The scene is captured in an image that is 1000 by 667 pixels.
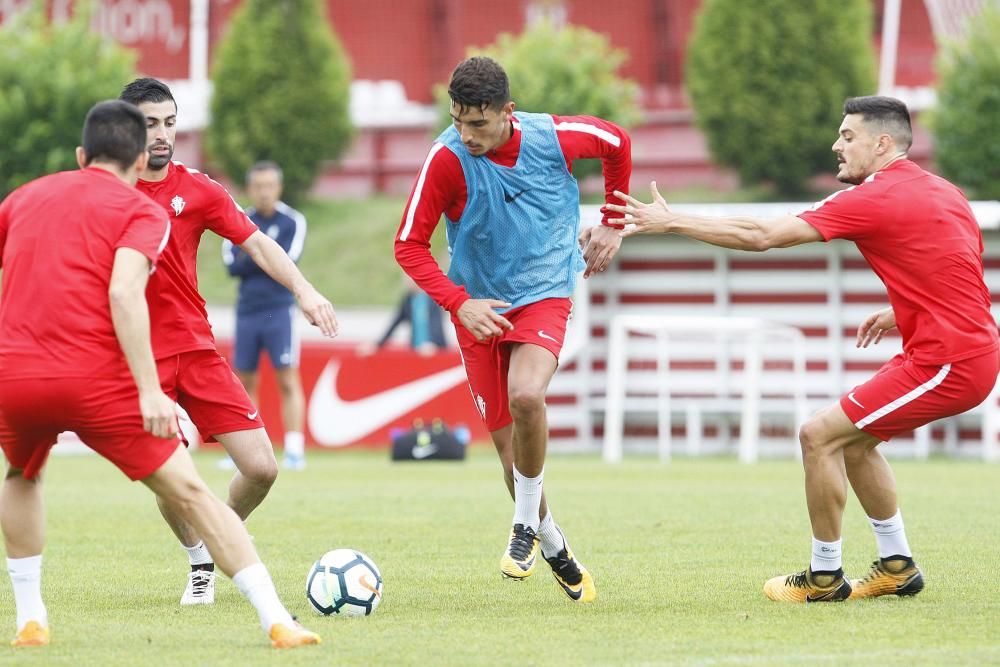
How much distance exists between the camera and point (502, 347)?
27.3 feet

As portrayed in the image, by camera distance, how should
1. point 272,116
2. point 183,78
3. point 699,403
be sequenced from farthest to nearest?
Result: point 183,78 < point 272,116 < point 699,403

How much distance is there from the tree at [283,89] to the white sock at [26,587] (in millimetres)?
27410

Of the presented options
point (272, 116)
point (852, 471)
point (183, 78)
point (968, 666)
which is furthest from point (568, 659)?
point (183, 78)

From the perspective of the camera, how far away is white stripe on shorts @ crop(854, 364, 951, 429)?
7.58 metres

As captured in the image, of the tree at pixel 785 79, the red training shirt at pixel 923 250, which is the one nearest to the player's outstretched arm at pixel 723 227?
the red training shirt at pixel 923 250

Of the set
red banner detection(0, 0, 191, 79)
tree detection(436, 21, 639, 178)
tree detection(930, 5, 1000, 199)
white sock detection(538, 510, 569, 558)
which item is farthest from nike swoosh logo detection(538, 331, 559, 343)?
red banner detection(0, 0, 191, 79)

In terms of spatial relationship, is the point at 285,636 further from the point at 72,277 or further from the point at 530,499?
the point at 530,499

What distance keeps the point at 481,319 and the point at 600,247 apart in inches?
35.7

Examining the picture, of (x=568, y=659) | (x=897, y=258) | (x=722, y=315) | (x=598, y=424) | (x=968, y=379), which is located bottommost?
(x=598, y=424)

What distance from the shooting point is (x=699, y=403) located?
19.3 meters

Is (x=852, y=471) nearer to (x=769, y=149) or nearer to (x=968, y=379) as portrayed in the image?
(x=968, y=379)

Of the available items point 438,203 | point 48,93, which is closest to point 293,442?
point 438,203

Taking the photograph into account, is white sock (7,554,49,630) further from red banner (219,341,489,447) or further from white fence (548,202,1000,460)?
white fence (548,202,1000,460)

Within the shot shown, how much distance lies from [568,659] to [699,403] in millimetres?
13316
